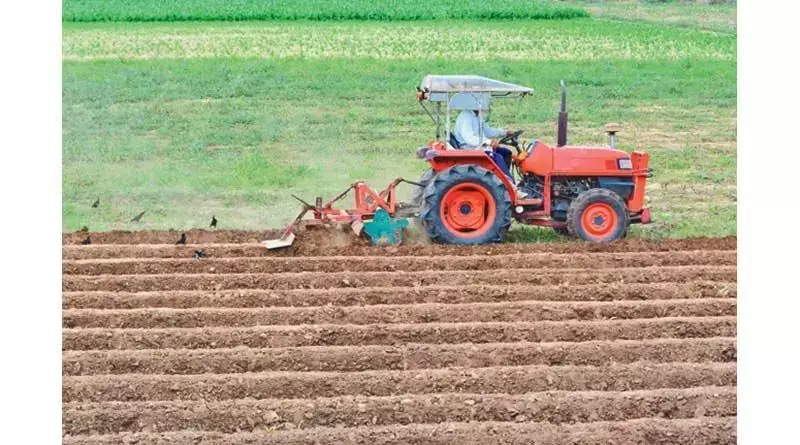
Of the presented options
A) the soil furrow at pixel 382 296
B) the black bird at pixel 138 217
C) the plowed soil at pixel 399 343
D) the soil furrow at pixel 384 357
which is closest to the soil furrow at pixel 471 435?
the plowed soil at pixel 399 343

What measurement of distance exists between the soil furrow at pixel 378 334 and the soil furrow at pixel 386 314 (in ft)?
0.70

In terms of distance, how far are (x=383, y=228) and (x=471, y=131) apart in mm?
1048

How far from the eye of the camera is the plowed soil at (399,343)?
688cm

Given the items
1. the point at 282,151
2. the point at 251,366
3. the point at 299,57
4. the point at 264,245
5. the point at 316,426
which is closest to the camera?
the point at 316,426

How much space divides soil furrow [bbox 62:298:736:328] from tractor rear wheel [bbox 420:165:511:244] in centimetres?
179

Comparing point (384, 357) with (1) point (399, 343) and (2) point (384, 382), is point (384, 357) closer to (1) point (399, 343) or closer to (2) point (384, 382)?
(1) point (399, 343)

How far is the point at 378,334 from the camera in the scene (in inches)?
322

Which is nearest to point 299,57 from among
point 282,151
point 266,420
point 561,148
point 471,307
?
point 282,151

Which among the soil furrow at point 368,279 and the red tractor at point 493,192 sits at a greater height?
the red tractor at point 493,192

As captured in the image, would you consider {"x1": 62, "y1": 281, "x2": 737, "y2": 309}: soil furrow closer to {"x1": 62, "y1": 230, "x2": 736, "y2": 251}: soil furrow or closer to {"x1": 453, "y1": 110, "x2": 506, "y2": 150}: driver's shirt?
{"x1": 62, "y1": 230, "x2": 736, "y2": 251}: soil furrow

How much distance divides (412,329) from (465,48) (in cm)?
1526

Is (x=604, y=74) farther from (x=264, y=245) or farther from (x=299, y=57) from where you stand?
(x=264, y=245)

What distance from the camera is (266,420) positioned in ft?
22.6

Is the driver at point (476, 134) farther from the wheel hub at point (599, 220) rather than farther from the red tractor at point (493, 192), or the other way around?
the wheel hub at point (599, 220)
